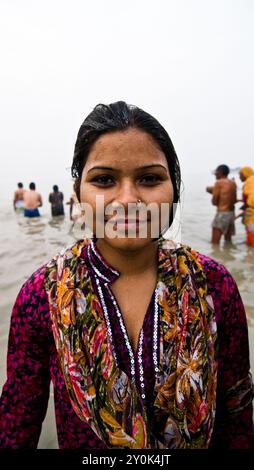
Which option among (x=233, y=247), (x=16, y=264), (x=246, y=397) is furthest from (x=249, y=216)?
(x=246, y=397)

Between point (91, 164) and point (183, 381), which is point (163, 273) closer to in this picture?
point (183, 381)

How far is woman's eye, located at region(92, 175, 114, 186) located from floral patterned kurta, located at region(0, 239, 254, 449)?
27 centimetres

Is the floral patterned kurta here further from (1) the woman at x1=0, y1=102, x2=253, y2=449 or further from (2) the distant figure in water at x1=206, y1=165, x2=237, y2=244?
(2) the distant figure in water at x1=206, y1=165, x2=237, y2=244

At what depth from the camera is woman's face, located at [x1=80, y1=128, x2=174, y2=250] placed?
3.21 ft

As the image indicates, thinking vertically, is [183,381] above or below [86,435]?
above

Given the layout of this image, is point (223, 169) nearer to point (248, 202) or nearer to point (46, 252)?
point (248, 202)

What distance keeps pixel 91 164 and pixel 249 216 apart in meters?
6.77

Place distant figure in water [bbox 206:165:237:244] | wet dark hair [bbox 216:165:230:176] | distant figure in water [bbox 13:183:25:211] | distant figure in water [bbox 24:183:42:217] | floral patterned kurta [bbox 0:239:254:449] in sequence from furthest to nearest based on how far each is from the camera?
distant figure in water [bbox 13:183:25:211] < distant figure in water [bbox 24:183:42:217] < distant figure in water [bbox 206:165:237:244] < wet dark hair [bbox 216:165:230:176] < floral patterned kurta [bbox 0:239:254:449]

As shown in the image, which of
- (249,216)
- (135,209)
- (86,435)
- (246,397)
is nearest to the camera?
(135,209)

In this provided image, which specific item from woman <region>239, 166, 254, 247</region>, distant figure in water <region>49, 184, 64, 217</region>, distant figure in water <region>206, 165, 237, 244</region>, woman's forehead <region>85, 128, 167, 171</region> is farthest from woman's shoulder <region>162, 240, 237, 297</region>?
distant figure in water <region>49, 184, 64, 217</region>

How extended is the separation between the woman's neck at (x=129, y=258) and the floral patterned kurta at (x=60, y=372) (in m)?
0.03

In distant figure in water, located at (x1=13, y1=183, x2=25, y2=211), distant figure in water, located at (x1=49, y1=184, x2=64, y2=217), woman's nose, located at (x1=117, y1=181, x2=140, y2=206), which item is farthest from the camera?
distant figure in water, located at (x1=13, y1=183, x2=25, y2=211)

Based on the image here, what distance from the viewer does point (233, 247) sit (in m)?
7.57

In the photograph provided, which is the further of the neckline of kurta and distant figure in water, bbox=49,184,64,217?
distant figure in water, bbox=49,184,64,217
